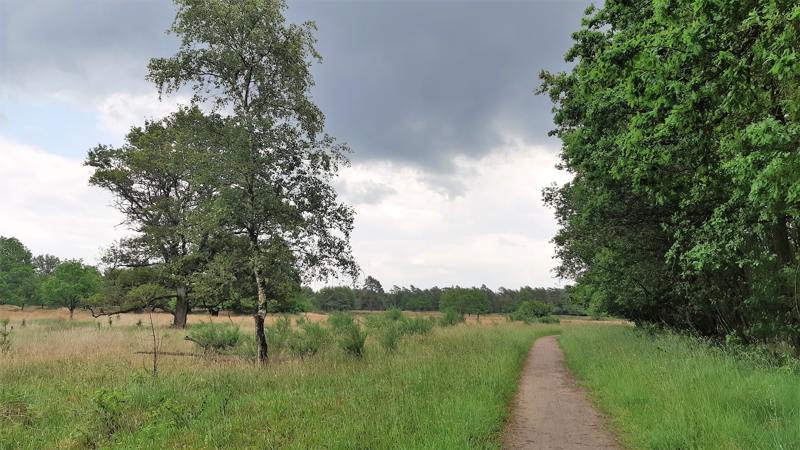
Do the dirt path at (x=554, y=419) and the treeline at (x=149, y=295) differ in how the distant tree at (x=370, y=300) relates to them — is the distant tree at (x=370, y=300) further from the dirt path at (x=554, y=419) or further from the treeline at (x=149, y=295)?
the dirt path at (x=554, y=419)

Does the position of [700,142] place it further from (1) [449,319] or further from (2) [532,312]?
(2) [532,312]

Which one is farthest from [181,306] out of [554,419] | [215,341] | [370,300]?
[370,300]

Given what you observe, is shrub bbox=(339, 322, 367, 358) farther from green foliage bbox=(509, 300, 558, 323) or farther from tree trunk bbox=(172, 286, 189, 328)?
green foliage bbox=(509, 300, 558, 323)

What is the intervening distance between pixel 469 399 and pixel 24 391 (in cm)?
962

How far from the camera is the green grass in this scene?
5.79 metres

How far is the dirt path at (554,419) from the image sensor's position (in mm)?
6664

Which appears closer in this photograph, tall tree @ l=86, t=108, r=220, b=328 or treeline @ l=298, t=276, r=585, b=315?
tall tree @ l=86, t=108, r=220, b=328

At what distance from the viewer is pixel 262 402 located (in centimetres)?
830

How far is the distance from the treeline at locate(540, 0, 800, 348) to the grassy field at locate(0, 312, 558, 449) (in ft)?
17.2

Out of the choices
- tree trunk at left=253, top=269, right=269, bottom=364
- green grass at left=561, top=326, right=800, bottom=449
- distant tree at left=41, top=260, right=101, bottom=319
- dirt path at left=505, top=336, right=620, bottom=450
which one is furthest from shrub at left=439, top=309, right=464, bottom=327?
distant tree at left=41, top=260, right=101, bottom=319

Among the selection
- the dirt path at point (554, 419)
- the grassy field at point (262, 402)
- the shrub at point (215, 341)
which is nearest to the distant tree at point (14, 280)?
the shrub at point (215, 341)

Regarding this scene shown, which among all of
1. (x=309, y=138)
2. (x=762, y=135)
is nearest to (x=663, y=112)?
(x=762, y=135)

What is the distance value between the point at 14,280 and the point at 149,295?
→ 68.5 meters

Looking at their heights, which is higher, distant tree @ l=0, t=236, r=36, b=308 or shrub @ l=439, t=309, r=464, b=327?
distant tree @ l=0, t=236, r=36, b=308
